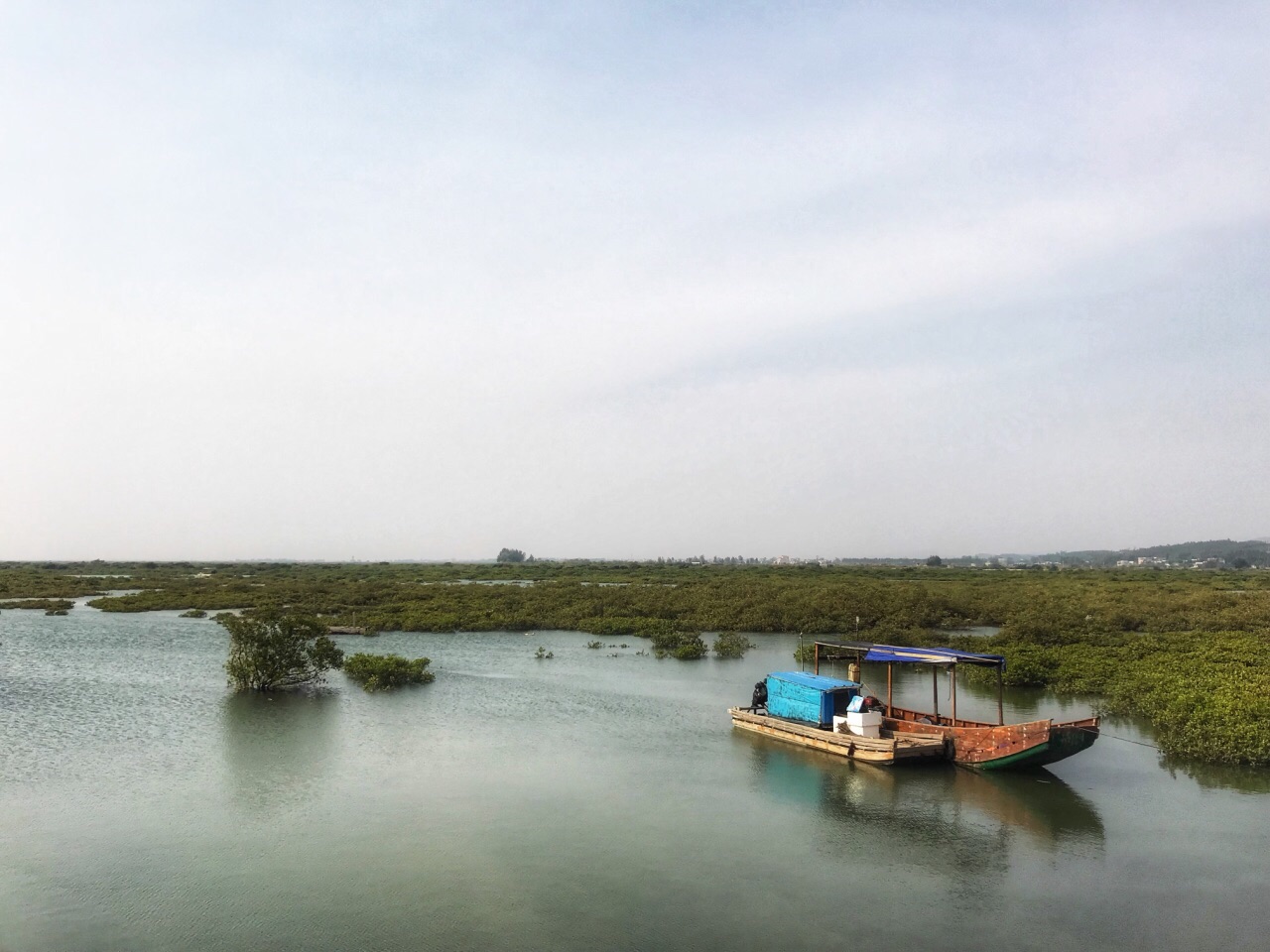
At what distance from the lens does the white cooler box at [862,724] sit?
20.9 metres

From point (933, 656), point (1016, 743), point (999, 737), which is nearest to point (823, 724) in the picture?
point (933, 656)

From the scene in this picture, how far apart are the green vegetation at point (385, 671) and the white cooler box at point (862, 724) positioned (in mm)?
15476

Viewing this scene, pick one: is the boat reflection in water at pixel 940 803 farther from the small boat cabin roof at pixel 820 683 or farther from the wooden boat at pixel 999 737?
the small boat cabin roof at pixel 820 683

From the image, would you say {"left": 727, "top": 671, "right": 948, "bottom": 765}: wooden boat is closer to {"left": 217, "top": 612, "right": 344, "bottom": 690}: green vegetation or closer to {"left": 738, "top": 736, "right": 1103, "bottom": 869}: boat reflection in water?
{"left": 738, "top": 736, "right": 1103, "bottom": 869}: boat reflection in water

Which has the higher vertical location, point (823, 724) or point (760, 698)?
point (760, 698)

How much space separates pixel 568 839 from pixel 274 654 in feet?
55.8

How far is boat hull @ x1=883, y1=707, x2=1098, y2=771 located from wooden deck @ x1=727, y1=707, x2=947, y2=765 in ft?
1.40

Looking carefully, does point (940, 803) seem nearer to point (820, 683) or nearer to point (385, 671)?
point (820, 683)

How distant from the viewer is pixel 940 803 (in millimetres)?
17641

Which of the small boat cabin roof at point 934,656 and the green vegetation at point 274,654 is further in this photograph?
the green vegetation at point 274,654

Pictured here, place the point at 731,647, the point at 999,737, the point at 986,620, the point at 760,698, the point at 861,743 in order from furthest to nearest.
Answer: the point at 986,620 < the point at 731,647 < the point at 760,698 < the point at 861,743 < the point at 999,737

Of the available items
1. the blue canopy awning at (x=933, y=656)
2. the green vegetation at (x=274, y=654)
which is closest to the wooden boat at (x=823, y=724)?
the blue canopy awning at (x=933, y=656)

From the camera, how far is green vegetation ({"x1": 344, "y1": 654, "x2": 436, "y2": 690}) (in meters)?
29.1

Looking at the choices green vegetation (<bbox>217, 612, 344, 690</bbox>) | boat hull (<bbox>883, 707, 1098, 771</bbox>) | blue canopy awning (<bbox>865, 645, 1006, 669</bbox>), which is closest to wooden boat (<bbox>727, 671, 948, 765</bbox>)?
boat hull (<bbox>883, 707, 1098, 771</bbox>)
